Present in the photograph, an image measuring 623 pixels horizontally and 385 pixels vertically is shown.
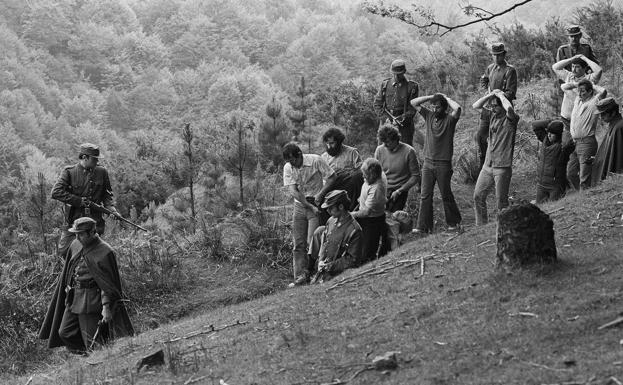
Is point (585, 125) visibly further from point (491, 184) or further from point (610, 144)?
point (491, 184)

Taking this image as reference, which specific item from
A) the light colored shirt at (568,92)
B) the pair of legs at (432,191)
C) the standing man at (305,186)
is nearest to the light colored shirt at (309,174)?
the standing man at (305,186)

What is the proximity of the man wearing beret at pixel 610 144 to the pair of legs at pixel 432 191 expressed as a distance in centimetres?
172

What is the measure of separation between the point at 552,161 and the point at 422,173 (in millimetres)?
1628

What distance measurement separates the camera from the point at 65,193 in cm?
1041

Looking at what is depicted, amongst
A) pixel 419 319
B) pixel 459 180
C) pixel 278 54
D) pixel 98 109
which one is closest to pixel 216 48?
pixel 278 54

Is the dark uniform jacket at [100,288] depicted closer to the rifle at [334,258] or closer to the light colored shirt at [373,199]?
the rifle at [334,258]

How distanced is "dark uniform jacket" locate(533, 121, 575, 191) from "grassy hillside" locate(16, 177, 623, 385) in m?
1.49

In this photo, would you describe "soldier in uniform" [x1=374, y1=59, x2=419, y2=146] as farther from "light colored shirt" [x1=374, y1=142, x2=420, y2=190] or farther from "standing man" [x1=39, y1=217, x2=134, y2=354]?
"standing man" [x1=39, y1=217, x2=134, y2=354]

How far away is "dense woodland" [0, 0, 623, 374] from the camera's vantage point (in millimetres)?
15445

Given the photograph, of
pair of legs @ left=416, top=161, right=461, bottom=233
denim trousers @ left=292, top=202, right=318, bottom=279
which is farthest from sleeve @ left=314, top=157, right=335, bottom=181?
pair of legs @ left=416, top=161, right=461, bottom=233

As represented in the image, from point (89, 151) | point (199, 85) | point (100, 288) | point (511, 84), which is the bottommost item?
point (100, 288)

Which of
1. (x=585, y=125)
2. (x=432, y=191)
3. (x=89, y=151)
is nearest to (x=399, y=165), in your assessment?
(x=432, y=191)

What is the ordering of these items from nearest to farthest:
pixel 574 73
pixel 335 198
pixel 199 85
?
pixel 335 198
pixel 574 73
pixel 199 85

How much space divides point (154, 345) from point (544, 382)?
409cm
